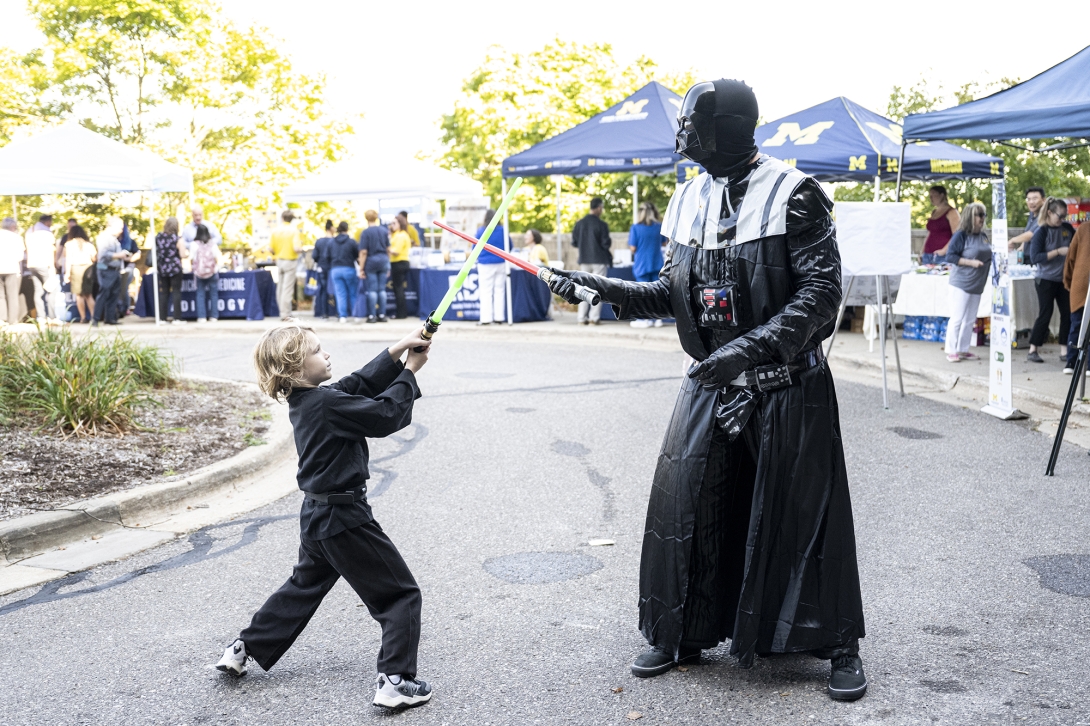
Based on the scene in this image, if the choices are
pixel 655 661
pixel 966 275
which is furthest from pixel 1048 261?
pixel 655 661

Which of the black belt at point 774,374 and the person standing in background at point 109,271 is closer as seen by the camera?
the black belt at point 774,374

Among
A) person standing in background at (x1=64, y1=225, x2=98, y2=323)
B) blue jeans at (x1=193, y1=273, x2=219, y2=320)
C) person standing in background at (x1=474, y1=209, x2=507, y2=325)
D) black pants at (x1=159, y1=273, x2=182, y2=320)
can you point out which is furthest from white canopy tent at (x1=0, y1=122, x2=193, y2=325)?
person standing in background at (x1=474, y1=209, x2=507, y2=325)

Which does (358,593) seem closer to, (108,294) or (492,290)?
(492,290)

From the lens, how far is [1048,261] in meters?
11.1

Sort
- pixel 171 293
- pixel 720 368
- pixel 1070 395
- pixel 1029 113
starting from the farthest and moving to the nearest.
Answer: pixel 171 293 → pixel 1029 113 → pixel 1070 395 → pixel 720 368

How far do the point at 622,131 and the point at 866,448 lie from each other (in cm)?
935

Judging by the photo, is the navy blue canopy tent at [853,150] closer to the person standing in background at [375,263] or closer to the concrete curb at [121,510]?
the person standing in background at [375,263]

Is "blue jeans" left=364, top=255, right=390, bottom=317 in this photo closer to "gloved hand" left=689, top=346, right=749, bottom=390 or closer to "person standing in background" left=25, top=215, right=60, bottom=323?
"person standing in background" left=25, top=215, right=60, bottom=323

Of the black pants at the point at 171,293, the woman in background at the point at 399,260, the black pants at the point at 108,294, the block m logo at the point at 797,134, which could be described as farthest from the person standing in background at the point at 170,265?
the block m logo at the point at 797,134

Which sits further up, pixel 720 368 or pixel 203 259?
pixel 203 259

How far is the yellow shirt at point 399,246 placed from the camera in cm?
1741

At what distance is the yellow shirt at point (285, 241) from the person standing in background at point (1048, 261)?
38.3 feet

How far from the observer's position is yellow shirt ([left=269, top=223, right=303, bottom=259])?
17.6m

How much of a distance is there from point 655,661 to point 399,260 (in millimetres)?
14630
